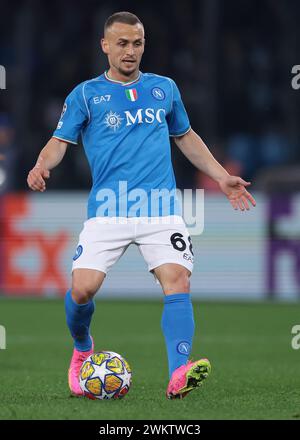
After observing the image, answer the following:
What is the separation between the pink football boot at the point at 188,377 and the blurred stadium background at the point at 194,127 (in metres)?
8.00

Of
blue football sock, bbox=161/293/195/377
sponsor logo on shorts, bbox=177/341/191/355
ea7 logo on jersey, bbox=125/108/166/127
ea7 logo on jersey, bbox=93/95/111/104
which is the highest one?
ea7 logo on jersey, bbox=93/95/111/104

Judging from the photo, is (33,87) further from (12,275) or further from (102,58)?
(12,275)

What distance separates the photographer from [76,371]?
251 inches

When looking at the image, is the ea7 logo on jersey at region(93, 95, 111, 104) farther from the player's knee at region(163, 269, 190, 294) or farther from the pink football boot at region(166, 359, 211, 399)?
the pink football boot at region(166, 359, 211, 399)

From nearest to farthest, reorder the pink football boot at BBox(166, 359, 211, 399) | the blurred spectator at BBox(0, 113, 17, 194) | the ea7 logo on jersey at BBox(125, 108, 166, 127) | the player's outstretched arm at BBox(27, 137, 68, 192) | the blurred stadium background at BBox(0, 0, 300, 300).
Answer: the pink football boot at BBox(166, 359, 211, 399)
the player's outstretched arm at BBox(27, 137, 68, 192)
the ea7 logo on jersey at BBox(125, 108, 166, 127)
the blurred stadium background at BBox(0, 0, 300, 300)
the blurred spectator at BBox(0, 113, 17, 194)

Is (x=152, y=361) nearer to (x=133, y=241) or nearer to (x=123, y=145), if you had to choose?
(x=133, y=241)

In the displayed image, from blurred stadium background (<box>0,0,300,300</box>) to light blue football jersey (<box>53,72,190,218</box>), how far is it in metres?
7.70

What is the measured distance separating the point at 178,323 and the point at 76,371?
72 centimetres

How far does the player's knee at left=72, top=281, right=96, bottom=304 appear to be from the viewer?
6051mm

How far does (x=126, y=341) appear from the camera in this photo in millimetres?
9719

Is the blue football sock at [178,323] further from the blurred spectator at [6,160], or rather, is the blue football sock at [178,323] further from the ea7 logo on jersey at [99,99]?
the blurred spectator at [6,160]

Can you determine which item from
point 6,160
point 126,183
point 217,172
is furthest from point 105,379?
point 6,160

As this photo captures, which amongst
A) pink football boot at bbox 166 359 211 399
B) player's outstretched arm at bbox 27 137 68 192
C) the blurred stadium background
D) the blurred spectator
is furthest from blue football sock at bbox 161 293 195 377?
the blurred spectator

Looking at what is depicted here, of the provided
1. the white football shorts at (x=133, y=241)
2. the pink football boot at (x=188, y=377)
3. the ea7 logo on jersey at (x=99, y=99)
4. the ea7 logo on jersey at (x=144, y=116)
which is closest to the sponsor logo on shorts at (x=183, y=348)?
the pink football boot at (x=188, y=377)
